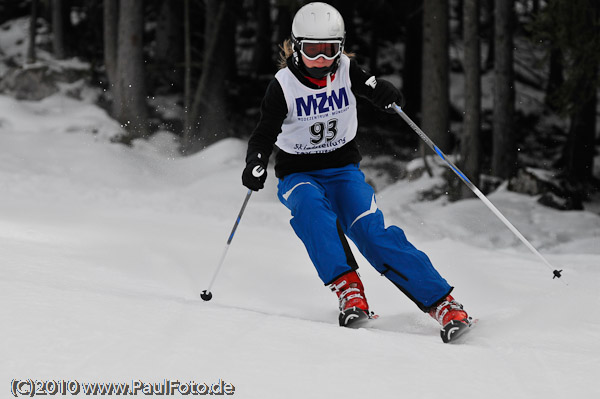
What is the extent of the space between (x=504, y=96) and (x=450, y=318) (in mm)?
9826

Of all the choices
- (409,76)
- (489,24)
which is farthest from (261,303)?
(409,76)

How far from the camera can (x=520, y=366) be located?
2.90 metres

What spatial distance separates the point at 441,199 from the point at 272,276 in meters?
5.64

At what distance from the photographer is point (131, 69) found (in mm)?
14844

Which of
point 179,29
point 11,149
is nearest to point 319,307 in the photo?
point 11,149

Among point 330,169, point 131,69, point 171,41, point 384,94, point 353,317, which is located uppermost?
point 384,94

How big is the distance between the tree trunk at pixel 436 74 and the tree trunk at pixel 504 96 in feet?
3.14

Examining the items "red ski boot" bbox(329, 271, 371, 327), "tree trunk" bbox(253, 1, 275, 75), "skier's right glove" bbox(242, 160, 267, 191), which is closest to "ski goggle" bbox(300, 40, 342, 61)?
"skier's right glove" bbox(242, 160, 267, 191)

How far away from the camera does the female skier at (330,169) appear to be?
4016 mm

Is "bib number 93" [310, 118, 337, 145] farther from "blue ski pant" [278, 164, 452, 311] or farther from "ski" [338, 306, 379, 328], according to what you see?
"ski" [338, 306, 379, 328]

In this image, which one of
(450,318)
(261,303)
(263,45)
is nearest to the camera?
(450,318)

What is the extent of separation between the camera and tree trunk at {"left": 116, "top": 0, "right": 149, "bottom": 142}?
1469 centimetres

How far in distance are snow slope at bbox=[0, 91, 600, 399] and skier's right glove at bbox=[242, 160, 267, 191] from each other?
27.0 inches

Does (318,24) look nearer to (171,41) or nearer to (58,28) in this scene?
(171,41)
